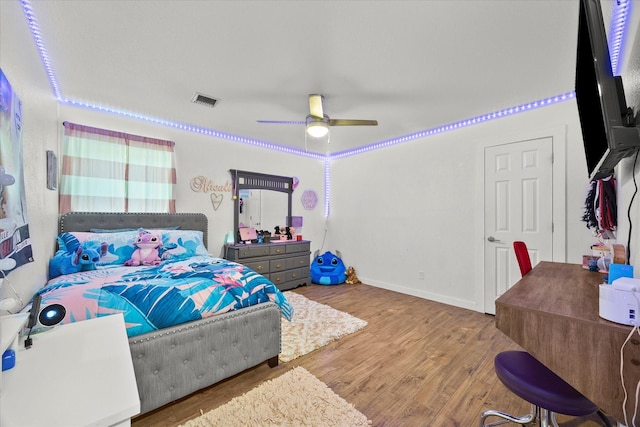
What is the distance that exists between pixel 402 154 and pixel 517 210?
5.71 ft

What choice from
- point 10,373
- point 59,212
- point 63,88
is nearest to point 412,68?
point 10,373

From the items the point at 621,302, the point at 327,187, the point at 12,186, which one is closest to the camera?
the point at 621,302

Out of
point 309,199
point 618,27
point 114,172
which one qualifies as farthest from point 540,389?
point 309,199

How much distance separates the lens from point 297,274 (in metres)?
4.43

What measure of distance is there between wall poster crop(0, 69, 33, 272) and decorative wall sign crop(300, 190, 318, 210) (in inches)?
150

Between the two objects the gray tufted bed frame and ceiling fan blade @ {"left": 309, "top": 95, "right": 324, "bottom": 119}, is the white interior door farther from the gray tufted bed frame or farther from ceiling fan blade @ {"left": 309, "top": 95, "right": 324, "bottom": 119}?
the gray tufted bed frame

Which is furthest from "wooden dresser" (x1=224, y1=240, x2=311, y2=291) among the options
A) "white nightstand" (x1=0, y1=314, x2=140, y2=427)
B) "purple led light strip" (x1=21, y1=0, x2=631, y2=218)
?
"white nightstand" (x1=0, y1=314, x2=140, y2=427)

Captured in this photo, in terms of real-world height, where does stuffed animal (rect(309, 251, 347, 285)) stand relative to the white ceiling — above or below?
below

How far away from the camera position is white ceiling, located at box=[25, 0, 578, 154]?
160cm

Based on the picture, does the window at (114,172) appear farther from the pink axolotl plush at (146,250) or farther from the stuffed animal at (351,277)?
the stuffed animal at (351,277)

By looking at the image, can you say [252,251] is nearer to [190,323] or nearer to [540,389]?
[190,323]

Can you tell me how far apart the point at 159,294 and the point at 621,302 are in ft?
7.04

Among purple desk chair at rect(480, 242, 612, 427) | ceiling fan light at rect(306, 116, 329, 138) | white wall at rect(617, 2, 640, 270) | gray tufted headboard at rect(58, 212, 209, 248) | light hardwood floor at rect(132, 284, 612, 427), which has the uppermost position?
ceiling fan light at rect(306, 116, 329, 138)

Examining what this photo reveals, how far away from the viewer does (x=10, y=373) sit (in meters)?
0.83
